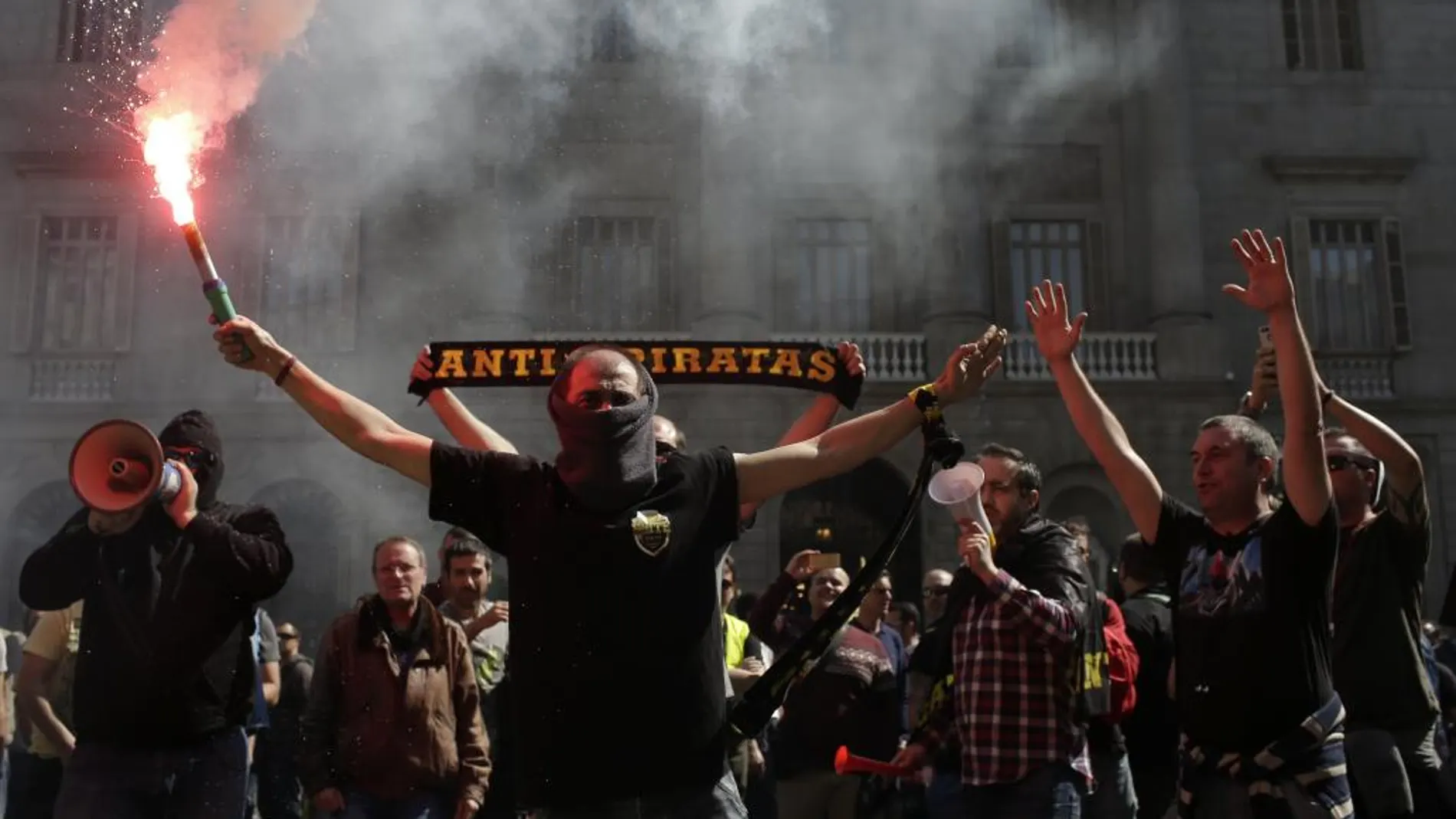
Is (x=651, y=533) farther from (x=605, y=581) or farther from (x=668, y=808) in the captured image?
(x=668, y=808)

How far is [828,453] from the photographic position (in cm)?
283

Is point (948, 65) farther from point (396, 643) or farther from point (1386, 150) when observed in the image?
point (396, 643)

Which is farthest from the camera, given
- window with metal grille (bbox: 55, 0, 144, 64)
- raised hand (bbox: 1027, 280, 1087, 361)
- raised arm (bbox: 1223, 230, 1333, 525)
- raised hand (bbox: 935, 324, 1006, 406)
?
window with metal grille (bbox: 55, 0, 144, 64)

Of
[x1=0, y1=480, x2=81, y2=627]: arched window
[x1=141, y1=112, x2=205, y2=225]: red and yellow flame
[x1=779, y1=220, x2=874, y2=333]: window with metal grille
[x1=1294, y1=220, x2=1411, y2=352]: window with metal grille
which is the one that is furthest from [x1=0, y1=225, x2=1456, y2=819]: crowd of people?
[x1=1294, y1=220, x2=1411, y2=352]: window with metal grille

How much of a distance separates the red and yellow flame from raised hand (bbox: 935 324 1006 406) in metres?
1.72

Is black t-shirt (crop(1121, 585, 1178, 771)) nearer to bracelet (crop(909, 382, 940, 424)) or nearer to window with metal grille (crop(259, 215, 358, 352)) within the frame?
bracelet (crop(909, 382, 940, 424))

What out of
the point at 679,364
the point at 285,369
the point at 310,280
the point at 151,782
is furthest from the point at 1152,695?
the point at 310,280

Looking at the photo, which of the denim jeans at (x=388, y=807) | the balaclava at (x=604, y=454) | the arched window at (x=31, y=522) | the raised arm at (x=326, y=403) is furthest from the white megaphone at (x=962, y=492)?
the arched window at (x=31, y=522)

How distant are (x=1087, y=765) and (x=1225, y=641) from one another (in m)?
0.87

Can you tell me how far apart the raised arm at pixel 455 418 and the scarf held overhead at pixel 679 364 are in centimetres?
2

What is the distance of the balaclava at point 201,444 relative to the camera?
4.12 m

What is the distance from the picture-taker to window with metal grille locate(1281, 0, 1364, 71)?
17.5m

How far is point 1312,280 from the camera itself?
56.4 feet

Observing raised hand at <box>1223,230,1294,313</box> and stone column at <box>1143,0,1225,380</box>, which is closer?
raised hand at <box>1223,230,1294,313</box>
